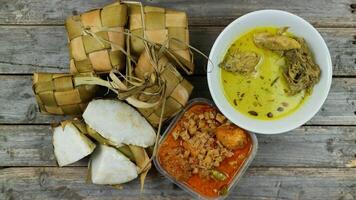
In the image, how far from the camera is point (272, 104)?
1.13 metres

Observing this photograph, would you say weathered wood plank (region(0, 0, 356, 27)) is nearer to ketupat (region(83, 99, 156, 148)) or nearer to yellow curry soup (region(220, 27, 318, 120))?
yellow curry soup (region(220, 27, 318, 120))

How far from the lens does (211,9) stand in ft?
4.00

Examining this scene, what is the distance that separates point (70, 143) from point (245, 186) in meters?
0.39

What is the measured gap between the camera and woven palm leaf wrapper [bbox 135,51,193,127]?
1.10 metres

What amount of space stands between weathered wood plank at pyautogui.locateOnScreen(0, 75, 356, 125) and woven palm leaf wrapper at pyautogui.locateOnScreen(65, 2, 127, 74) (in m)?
0.18

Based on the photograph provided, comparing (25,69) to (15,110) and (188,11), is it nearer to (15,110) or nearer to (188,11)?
(15,110)

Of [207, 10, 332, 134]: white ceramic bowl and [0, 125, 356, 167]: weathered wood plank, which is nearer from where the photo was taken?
[207, 10, 332, 134]: white ceramic bowl

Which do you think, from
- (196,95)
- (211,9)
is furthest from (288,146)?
(211,9)

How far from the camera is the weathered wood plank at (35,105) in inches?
48.4

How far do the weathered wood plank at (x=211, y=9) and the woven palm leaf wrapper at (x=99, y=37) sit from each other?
12cm

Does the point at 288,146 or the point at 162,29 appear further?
the point at 288,146

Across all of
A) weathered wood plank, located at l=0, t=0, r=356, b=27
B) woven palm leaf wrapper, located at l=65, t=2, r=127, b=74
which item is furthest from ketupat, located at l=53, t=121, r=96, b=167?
weathered wood plank, located at l=0, t=0, r=356, b=27

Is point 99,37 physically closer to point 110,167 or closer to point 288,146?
point 110,167

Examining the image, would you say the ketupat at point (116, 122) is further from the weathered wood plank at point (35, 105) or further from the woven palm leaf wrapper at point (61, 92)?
the weathered wood plank at point (35, 105)
